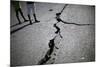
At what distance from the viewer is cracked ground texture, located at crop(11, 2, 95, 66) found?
152 cm

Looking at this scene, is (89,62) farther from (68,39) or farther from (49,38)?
(49,38)

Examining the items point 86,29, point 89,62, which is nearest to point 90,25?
point 86,29

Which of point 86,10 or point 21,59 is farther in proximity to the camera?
point 86,10

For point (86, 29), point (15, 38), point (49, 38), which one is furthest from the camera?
point (86, 29)

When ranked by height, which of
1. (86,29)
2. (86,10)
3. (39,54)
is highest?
(86,10)

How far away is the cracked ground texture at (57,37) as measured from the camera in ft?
4.98

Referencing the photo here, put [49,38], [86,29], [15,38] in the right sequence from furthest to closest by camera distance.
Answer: [86,29], [49,38], [15,38]

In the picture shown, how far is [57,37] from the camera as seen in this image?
1.62 meters

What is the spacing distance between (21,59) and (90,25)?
3.00ft

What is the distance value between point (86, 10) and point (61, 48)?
1.83ft

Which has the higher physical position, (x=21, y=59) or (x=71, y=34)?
(x=71, y=34)

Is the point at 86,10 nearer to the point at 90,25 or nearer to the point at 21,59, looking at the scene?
the point at 90,25

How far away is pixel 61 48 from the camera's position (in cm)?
163
